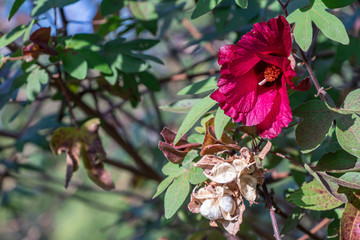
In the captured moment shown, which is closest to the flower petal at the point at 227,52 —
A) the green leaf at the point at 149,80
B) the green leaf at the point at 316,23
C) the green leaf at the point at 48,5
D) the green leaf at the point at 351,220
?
the green leaf at the point at 316,23

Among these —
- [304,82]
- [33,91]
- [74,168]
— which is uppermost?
[304,82]

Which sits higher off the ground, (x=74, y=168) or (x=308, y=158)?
(x=74, y=168)

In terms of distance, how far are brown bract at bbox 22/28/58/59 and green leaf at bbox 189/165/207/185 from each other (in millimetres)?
427

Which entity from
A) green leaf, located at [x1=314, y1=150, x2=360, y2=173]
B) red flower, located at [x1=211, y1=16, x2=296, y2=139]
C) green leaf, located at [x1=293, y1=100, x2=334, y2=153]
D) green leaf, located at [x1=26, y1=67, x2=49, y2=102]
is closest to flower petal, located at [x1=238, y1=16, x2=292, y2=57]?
red flower, located at [x1=211, y1=16, x2=296, y2=139]

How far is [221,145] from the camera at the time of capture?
0.69m

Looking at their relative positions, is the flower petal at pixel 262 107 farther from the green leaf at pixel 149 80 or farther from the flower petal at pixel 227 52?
the green leaf at pixel 149 80

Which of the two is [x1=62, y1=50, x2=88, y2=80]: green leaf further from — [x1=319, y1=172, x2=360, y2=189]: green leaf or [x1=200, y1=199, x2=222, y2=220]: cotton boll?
[x1=319, y1=172, x2=360, y2=189]: green leaf

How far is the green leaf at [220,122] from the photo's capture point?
698 mm

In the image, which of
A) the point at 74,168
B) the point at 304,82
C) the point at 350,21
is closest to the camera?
the point at 304,82

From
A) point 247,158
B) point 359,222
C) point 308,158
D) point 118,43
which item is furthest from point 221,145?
point 118,43

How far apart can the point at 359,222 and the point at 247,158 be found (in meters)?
0.23

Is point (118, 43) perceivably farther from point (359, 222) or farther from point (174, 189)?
point (359, 222)

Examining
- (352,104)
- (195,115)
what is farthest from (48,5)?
(352,104)

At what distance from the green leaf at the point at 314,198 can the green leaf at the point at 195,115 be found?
219mm
